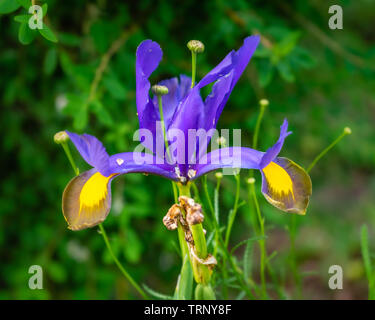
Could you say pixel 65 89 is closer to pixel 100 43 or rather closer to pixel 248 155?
pixel 100 43

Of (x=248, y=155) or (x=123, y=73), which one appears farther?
(x=123, y=73)

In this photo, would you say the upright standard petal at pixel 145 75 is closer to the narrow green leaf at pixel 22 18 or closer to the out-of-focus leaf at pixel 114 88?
the narrow green leaf at pixel 22 18

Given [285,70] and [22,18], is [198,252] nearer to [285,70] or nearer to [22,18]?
[22,18]

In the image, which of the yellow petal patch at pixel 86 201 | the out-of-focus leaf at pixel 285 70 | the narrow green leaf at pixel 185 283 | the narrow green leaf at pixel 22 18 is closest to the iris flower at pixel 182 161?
the yellow petal patch at pixel 86 201

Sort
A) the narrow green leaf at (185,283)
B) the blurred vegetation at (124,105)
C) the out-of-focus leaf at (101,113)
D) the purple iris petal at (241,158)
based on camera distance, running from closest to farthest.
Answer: the purple iris petal at (241,158) < the narrow green leaf at (185,283) < the out-of-focus leaf at (101,113) < the blurred vegetation at (124,105)

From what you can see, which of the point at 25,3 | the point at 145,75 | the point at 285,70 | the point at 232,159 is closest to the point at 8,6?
the point at 25,3
